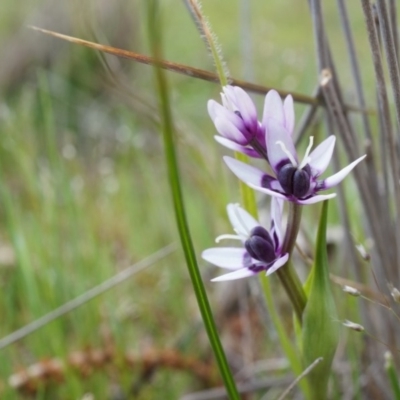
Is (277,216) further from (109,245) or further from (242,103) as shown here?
(109,245)

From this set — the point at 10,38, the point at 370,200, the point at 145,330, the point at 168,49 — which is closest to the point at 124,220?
the point at 145,330

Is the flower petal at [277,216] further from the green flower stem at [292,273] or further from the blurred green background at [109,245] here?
the blurred green background at [109,245]

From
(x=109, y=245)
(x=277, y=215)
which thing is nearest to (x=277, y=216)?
(x=277, y=215)

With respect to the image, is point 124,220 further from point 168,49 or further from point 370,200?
point 168,49

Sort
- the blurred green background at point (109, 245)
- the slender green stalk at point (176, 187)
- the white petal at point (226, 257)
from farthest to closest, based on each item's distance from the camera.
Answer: the blurred green background at point (109, 245) < the white petal at point (226, 257) < the slender green stalk at point (176, 187)

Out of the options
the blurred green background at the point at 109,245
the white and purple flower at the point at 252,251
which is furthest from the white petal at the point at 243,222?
the blurred green background at the point at 109,245

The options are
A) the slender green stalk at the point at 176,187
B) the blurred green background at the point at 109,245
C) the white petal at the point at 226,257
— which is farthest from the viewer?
the blurred green background at the point at 109,245

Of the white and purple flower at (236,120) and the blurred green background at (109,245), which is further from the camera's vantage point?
the blurred green background at (109,245)

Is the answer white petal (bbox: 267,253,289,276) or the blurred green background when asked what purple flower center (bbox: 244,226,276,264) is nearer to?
white petal (bbox: 267,253,289,276)
